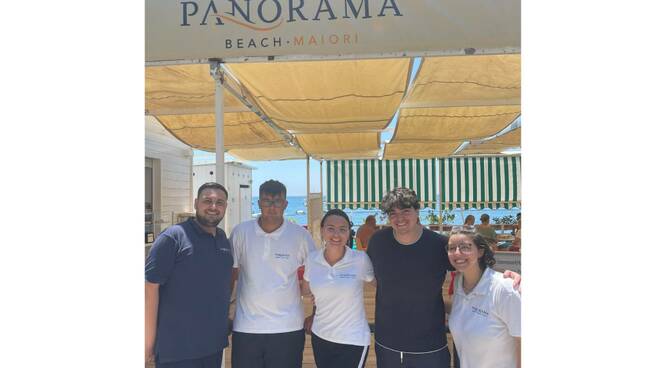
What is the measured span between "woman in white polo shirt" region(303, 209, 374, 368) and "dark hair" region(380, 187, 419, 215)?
235mm

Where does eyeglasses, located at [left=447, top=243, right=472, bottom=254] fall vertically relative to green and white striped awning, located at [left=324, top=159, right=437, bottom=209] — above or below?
below

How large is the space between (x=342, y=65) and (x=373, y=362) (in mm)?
2324

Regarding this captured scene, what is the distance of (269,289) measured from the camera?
2.11 metres

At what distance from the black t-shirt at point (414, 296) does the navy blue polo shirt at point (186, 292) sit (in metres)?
0.76

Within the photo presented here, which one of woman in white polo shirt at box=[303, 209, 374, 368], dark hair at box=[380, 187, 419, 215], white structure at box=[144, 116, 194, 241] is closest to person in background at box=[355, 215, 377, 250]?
white structure at box=[144, 116, 194, 241]

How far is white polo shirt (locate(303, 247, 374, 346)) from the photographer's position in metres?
A: 2.08

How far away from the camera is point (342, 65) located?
2.90 meters

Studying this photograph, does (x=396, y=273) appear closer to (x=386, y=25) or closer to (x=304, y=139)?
(x=386, y=25)

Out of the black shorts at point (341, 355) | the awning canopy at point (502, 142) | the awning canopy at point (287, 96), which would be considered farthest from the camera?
the awning canopy at point (502, 142)

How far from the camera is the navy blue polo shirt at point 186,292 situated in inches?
72.9

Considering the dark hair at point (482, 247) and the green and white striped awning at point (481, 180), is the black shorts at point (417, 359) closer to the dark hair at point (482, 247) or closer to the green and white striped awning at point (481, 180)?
the dark hair at point (482, 247)

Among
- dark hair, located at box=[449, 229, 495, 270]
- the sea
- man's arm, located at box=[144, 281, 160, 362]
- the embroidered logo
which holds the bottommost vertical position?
the sea

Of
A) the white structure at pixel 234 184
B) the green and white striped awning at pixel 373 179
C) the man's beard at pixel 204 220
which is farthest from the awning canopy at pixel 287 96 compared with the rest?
the white structure at pixel 234 184

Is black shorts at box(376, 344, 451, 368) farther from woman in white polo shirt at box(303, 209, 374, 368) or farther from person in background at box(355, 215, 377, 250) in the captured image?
person in background at box(355, 215, 377, 250)
